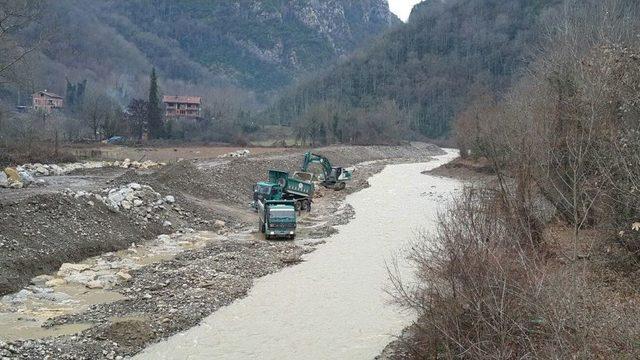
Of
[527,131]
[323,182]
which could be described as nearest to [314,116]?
[323,182]

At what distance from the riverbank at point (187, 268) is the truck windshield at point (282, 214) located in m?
1.17

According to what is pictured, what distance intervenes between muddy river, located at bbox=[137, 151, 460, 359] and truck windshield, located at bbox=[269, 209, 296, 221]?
2058 millimetres

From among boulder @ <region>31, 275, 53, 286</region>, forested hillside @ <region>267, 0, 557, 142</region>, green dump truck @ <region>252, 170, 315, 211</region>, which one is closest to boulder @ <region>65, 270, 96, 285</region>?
boulder @ <region>31, 275, 53, 286</region>

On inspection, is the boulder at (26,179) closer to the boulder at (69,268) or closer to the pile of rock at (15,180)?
the pile of rock at (15,180)

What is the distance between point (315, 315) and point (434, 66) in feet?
512

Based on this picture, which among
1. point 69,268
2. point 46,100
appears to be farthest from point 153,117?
point 69,268

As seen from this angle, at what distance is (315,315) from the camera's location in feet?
50.5

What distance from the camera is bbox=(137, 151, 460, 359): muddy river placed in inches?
511

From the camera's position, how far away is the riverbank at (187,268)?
42.1ft

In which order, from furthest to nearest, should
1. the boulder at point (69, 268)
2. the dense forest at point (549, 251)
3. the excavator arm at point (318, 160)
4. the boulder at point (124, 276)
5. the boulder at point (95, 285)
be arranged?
1. the excavator arm at point (318, 160)
2. the boulder at point (69, 268)
3. the boulder at point (124, 276)
4. the boulder at point (95, 285)
5. the dense forest at point (549, 251)

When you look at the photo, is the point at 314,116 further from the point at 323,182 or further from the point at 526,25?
the point at 526,25

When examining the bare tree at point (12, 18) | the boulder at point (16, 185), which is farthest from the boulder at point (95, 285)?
the bare tree at point (12, 18)

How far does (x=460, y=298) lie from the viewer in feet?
31.9

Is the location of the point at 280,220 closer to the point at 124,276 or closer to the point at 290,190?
Result: the point at 290,190
